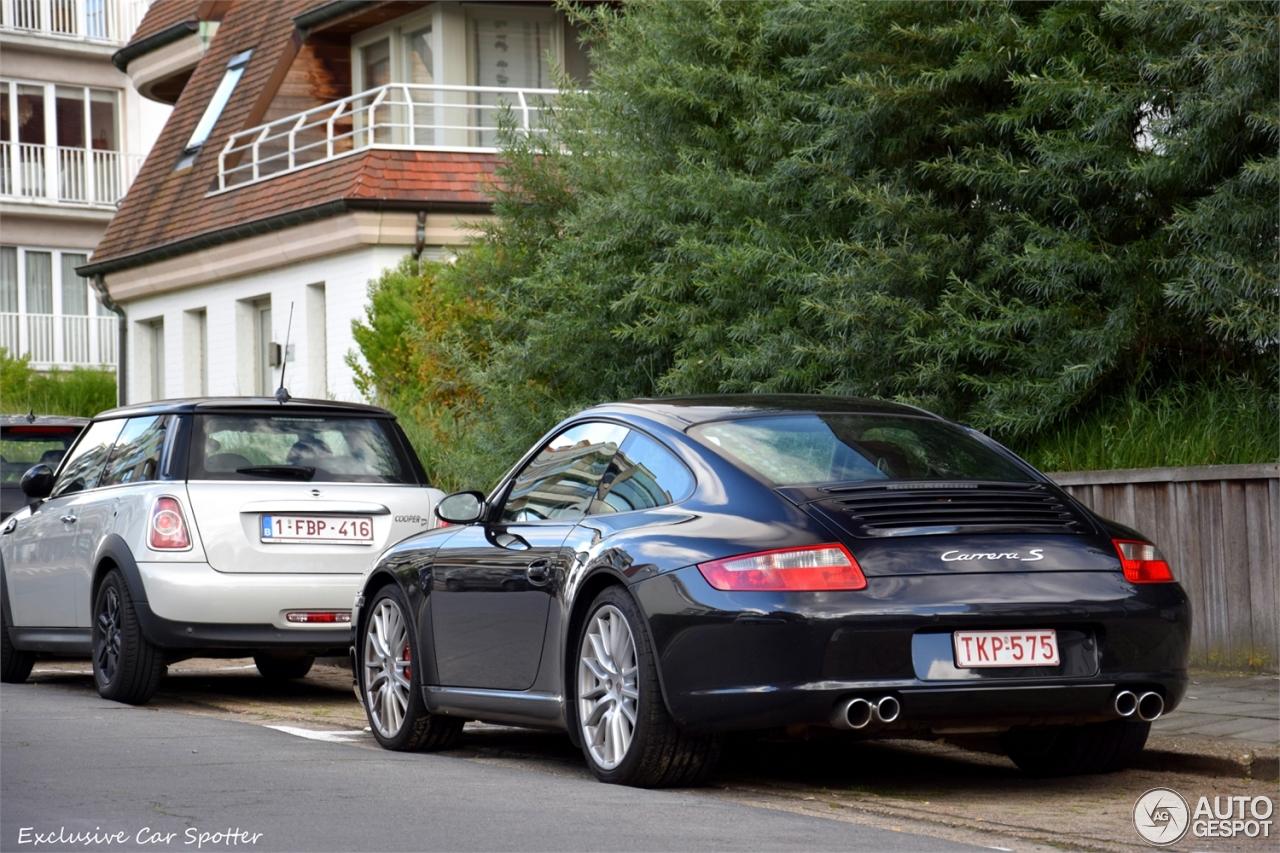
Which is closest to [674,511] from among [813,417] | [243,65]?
[813,417]

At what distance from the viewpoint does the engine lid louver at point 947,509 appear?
21.1ft

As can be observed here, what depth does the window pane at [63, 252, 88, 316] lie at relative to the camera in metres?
40.8

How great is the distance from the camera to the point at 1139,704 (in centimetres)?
650

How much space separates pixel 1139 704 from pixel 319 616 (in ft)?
16.7

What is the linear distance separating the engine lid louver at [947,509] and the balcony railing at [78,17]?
3661 centimetres

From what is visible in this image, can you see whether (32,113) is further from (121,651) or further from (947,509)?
(947,509)

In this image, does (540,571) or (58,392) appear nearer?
(540,571)

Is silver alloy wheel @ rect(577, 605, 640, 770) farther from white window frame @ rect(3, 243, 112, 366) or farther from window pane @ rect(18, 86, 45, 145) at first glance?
window pane @ rect(18, 86, 45, 145)

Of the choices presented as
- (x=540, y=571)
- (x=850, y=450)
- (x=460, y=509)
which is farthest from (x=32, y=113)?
(x=850, y=450)

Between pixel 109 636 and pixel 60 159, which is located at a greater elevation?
pixel 60 159

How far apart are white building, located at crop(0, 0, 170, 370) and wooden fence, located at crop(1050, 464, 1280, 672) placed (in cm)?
3248

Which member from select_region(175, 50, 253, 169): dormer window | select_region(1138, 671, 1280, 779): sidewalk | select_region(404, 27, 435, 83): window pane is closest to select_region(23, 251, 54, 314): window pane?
select_region(175, 50, 253, 169): dormer window

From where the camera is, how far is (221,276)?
28.2 meters

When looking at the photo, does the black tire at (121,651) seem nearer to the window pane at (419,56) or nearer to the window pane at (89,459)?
the window pane at (89,459)
